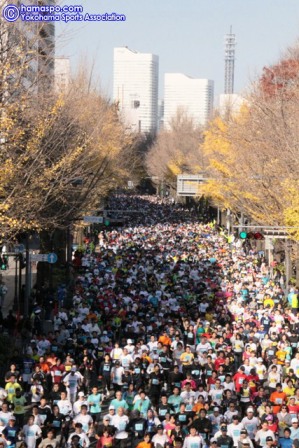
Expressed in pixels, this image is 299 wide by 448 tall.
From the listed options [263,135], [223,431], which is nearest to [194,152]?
[263,135]

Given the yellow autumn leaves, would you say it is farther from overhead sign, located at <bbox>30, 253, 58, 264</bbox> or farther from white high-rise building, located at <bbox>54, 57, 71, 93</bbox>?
overhead sign, located at <bbox>30, 253, 58, 264</bbox>

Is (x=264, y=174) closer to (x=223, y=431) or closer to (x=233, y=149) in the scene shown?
(x=233, y=149)

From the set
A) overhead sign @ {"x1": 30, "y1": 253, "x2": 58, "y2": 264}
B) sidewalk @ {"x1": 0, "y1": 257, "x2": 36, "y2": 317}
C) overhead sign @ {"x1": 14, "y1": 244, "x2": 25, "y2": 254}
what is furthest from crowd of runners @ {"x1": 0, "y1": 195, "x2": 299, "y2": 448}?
sidewalk @ {"x1": 0, "y1": 257, "x2": 36, "y2": 317}

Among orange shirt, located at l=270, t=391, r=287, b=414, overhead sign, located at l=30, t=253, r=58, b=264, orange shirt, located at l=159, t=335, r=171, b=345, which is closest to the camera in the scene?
orange shirt, located at l=270, t=391, r=287, b=414

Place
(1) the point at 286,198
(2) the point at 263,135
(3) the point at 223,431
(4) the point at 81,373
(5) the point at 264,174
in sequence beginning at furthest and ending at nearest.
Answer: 1. (2) the point at 263,135
2. (5) the point at 264,174
3. (1) the point at 286,198
4. (4) the point at 81,373
5. (3) the point at 223,431

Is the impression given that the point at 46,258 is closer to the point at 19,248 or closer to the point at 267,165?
the point at 19,248

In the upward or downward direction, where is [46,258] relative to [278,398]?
upward

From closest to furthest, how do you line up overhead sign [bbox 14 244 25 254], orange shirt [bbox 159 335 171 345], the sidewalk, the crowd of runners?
the crowd of runners
orange shirt [bbox 159 335 171 345]
overhead sign [bbox 14 244 25 254]
the sidewalk

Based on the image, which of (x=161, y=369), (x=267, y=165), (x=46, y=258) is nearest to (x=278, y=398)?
(x=161, y=369)

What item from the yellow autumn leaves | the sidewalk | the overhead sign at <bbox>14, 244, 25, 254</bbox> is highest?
the yellow autumn leaves
